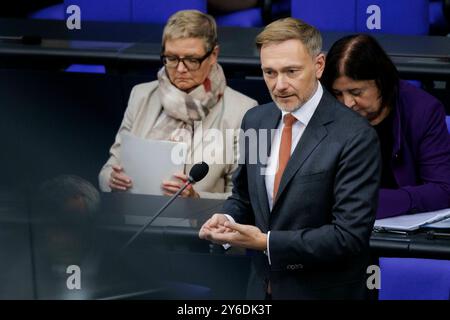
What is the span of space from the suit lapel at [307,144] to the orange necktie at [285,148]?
0.06ft

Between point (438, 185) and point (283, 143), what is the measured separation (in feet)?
1.77

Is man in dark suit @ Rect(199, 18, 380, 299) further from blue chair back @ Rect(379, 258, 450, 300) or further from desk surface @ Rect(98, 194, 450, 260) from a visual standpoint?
blue chair back @ Rect(379, 258, 450, 300)

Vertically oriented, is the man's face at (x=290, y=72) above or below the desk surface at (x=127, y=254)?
above

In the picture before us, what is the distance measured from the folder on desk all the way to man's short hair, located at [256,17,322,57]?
1.54 ft

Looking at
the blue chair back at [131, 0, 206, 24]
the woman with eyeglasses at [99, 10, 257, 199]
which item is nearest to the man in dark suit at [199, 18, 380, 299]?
the woman with eyeglasses at [99, 10, 257, 199]

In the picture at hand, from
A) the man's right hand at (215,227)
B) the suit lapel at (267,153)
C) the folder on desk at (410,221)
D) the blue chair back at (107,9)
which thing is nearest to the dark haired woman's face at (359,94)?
the folder on desk at (410,221)

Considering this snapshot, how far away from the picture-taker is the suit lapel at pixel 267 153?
1567mm

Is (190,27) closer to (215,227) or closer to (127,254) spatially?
(215,227)

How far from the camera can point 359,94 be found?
1.95 metres

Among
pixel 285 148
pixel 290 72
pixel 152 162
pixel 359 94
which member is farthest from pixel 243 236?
pixel 152 162

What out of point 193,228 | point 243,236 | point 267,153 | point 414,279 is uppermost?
point 267,153

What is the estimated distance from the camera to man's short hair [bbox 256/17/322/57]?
5.05 feet

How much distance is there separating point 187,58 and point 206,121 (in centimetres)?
15

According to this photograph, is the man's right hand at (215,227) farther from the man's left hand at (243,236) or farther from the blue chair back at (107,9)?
the blue chair back at (107,9)
